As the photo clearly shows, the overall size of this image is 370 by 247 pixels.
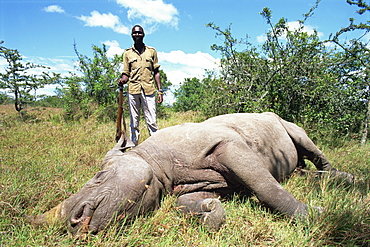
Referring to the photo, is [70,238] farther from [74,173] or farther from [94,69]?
[94,69]

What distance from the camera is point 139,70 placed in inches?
199

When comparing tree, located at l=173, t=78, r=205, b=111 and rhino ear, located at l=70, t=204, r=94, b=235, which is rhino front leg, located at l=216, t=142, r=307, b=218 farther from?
tree, located at l=173, t=78, r=205, b=111

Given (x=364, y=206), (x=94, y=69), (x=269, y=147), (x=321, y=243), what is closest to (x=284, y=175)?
(x=269, y=147)

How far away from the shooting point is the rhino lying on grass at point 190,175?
7.23ft

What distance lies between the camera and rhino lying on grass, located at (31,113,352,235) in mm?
2205

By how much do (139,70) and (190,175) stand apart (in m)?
2.88

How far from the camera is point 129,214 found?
7.63ft

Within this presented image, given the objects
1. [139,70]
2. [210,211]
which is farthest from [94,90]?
[210,211]

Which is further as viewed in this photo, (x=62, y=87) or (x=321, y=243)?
(x=62, y=87)

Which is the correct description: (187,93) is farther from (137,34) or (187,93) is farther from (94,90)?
(137,34)

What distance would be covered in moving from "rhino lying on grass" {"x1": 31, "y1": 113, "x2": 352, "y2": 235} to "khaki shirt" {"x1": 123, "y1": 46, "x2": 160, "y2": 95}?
6.62ft

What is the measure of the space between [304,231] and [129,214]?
1.62m

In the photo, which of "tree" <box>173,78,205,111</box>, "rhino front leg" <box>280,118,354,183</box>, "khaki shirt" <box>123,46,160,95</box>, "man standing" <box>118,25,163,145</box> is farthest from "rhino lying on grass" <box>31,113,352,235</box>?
"tree" <box>173,78,205,111</box>

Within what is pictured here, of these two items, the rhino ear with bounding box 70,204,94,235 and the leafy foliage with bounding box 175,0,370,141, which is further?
the leafy foliage with bounding box 175,0,370,141
